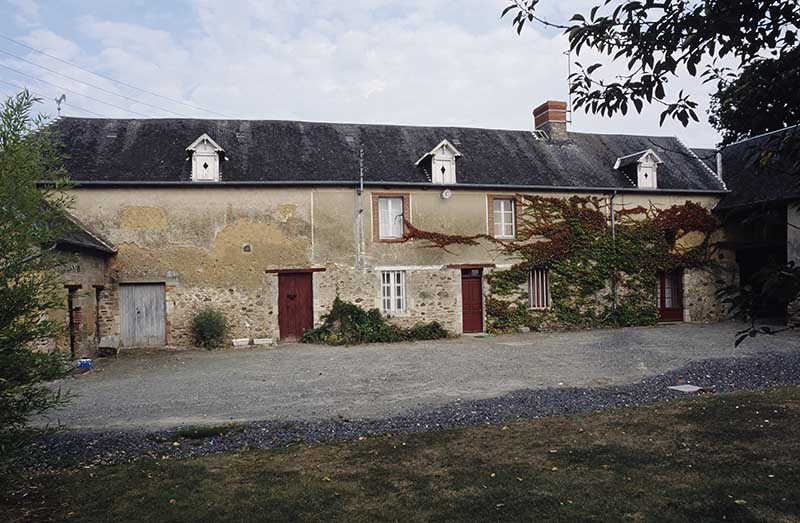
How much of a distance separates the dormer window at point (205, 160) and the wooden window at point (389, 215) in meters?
4.51

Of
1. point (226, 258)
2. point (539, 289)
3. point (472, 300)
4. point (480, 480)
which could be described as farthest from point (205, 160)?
point (480, 480)

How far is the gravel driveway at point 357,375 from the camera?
8516 millimetres

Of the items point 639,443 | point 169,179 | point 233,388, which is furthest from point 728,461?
point 169,179

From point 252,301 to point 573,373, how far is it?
9.39 meters

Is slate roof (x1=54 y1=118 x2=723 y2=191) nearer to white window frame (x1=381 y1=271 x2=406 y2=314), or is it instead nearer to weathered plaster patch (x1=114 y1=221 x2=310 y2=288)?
weathered plaster patch (x1=114 y1=221 x2=310 y2=288)

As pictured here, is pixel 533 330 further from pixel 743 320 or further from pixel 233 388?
pixel 743 320

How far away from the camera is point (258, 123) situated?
63.5ft

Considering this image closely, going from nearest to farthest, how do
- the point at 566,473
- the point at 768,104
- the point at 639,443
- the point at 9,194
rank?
the point at 768,104, the point at 9,194, the point at 566,473, the point at 639,443

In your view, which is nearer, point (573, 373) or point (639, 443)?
point (639, 443)

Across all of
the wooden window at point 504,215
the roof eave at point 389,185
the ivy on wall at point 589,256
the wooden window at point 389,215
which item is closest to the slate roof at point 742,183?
the roof eave at point 389,185

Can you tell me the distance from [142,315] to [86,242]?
2904mm

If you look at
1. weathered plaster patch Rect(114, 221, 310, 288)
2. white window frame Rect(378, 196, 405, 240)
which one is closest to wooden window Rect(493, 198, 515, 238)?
white window frame Rect(378, 196, 405, 240)

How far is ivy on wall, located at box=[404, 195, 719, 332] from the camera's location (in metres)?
18.7

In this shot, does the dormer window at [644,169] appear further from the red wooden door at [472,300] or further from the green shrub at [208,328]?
the green shrub at [208,328]
